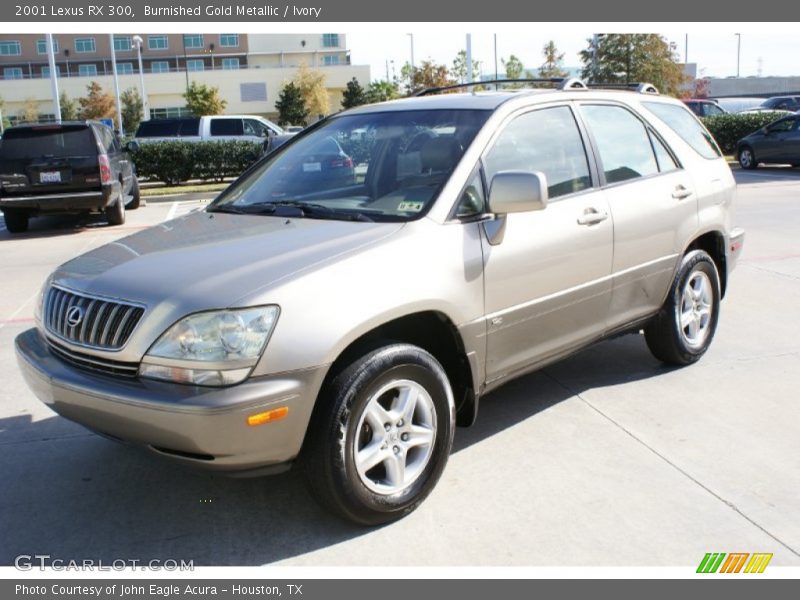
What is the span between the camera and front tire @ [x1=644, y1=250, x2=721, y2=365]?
5172 mm

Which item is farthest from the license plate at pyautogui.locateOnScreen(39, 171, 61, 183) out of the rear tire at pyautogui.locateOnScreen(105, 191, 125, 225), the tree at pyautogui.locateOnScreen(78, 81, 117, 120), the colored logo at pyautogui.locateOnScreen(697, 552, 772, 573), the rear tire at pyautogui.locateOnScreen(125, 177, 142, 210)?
the tree at pyautogui.locateOnScreen(78, 81, 117, 120)

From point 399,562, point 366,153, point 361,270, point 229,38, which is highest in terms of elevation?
point 229,38

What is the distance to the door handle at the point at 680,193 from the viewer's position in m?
5.07

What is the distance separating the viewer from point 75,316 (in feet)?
11.2

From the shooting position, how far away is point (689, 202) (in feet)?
17.0

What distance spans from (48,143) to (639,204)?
1088cm

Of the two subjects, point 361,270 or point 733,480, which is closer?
point 361,270

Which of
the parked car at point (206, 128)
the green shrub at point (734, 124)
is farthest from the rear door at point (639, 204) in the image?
the green shrub at point (734, 124)

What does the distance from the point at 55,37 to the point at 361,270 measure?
94.2 m

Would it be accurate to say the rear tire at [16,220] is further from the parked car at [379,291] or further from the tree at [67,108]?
the tree at [67,108]

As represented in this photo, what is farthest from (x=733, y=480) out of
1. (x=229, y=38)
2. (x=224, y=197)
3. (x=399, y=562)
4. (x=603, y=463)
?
(x=229, y=38)

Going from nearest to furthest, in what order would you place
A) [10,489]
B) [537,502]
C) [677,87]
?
[537,502]
[10,489]
[677,87]

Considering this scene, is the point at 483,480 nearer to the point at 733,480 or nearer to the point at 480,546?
the point at 480,546

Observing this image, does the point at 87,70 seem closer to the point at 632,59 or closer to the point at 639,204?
the point at 632,59
